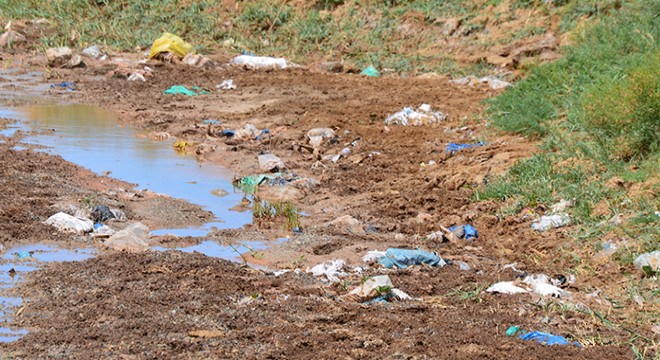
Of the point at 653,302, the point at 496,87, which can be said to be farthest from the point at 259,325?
the point at 496,87

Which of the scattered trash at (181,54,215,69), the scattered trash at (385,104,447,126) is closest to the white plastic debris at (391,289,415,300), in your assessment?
the scattered trash at (385,104,447,126)

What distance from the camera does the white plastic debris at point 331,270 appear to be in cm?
594

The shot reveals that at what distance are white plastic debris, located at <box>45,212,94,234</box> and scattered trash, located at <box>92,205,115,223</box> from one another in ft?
0.48

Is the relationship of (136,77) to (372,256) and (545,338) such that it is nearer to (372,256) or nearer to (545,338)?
(372,256)

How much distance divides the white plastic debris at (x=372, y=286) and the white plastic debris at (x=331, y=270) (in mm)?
372

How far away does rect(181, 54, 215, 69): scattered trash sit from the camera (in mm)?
15953

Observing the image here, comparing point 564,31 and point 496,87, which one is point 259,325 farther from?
point 564,31

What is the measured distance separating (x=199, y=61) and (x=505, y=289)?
1119 cm

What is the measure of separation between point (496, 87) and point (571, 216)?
6476 mm

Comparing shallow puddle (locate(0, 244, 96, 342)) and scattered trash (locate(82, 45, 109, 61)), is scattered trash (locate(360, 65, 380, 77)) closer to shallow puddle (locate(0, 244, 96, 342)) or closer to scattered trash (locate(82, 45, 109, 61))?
scattered trash (locate(82, 45, 109, 61))

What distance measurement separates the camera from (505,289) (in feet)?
18.6

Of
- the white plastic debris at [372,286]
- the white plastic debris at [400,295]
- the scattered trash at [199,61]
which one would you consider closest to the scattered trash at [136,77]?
the scattered trash at [199,61]

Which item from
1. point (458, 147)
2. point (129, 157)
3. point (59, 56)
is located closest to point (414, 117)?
point (458, 147)

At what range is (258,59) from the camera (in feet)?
52.9
